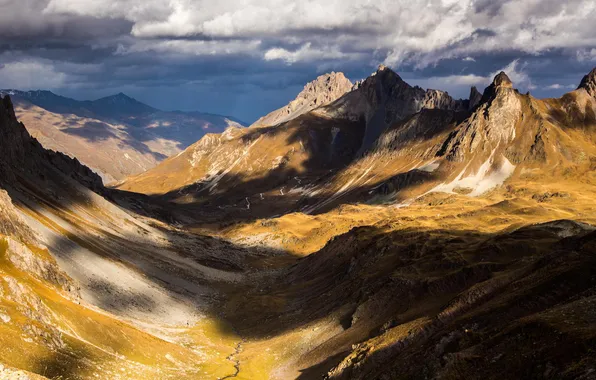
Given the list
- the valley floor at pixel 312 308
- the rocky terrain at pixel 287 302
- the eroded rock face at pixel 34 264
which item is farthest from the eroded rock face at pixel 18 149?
the eroded rock face at pixel 34 264

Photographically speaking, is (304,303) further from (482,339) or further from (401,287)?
(482,339)

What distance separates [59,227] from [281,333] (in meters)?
Answer: 54.8

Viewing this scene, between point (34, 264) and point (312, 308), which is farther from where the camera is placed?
point (312, 308)

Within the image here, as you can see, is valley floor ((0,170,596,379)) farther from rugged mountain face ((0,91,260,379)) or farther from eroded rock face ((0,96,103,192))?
eroded rock face ((0,96,103,192))

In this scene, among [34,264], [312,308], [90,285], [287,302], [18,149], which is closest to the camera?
[34,264]

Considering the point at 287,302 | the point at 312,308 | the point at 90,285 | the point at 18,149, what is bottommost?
the point at 287,302

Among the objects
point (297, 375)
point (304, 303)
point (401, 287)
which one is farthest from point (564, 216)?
point (297, 375)

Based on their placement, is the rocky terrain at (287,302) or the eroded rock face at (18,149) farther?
the eroded rock face at (18,149)

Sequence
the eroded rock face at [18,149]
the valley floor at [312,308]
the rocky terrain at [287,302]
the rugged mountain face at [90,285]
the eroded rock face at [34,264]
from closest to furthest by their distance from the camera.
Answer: the valley floor at [312,308], the rocky terrain at [287,302], the rugged mountain face at [90,285], the eroded rock face at [34,264], the eroded rock face at [18,149]

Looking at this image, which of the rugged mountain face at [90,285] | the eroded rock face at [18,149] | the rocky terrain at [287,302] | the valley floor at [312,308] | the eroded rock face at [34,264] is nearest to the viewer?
the valley floor at [312,308]

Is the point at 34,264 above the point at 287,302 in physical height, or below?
above

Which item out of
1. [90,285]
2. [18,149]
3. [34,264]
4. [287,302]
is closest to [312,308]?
[287,302]

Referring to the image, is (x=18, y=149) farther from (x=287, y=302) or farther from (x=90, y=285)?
(x=287, y=302)

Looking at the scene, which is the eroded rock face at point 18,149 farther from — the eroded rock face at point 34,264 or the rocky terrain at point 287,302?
the eroded rock face at point 34,264
